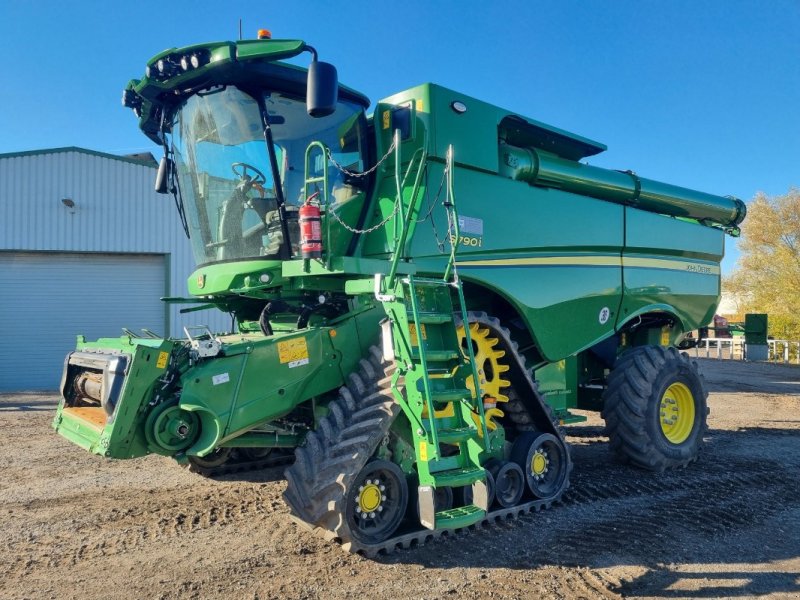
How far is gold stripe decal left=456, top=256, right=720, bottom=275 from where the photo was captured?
5.01 m

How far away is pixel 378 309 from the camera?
14.4ft

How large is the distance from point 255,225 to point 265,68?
1.06 meters

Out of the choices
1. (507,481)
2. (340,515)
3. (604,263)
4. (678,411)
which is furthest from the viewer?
(678,411)

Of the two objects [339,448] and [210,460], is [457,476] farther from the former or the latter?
[210,460]

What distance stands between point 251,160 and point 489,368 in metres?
2.28

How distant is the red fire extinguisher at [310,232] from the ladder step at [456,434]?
1.30 m

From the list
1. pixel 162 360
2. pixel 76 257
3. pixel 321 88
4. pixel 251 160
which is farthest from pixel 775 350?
pixel 162 360

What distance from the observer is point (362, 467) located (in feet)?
11.7

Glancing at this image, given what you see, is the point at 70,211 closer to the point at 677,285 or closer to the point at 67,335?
the point at 67,335

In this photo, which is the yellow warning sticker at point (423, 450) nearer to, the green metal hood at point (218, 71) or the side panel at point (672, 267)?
the green metal hood at point (218, 71)

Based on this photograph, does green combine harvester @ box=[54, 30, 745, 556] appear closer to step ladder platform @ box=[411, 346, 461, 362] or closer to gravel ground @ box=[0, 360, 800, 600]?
step ladder platform @ box=[411, 346, 461, 362]

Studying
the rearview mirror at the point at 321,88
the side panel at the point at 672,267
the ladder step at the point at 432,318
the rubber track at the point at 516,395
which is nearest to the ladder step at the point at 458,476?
the ladder step at the point at 432,318

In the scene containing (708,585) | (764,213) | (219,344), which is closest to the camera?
(708,585)

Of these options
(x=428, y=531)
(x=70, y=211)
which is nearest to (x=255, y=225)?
(x=428, y=531)
